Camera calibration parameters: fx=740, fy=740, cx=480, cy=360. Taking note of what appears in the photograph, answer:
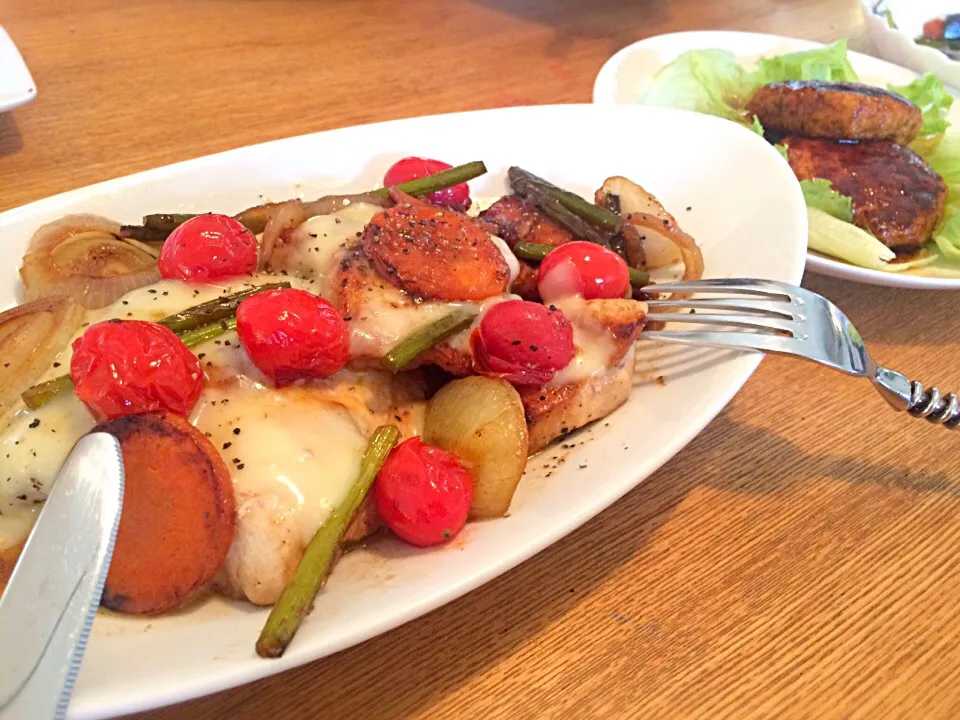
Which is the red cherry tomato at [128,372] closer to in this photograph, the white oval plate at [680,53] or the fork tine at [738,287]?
the fork tine at [738,287]

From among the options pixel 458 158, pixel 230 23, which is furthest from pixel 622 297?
pixel 230 23

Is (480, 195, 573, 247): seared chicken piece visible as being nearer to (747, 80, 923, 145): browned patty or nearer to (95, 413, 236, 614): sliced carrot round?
(95, 413, 236, 614): sliced carrot round

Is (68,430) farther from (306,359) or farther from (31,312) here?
(306,359)

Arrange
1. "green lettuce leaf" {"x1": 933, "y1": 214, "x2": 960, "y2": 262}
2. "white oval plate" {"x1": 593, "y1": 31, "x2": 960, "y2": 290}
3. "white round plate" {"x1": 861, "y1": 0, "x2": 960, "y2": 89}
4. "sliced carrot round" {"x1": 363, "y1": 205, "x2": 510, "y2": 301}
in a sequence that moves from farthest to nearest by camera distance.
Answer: "white round plate" {"x1": 861, "y1": 0, "x2": 960, "y2": 89} → "white oval plate" {"x1": 593, "y1": 31, "x2": 960, "y2": 290} → "green lettuce leaf" {"x1": 933, "y1": 214, "x2": 960, "y2": 262} → "sliced carrot round" {"x1": 363, "y1": 205, "x2": 510, "y2": 301}

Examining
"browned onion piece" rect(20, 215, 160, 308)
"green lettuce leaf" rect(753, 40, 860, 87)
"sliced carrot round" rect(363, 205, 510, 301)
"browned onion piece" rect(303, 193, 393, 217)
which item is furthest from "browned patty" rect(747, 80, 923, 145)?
"browned onion piece" rect(20, 215, 160, 308)

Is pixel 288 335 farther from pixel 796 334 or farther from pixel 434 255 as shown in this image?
pixel 796 334

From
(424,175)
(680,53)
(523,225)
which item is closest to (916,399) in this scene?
(523,225)

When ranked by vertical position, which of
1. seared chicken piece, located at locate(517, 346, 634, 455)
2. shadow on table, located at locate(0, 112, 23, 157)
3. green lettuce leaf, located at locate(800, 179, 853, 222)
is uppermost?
shadow on table, located at locate(0, 112, 23, 157)

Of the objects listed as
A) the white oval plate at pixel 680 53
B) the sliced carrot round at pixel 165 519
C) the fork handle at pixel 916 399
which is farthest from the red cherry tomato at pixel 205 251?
the white oval plate at pixel 680 53
